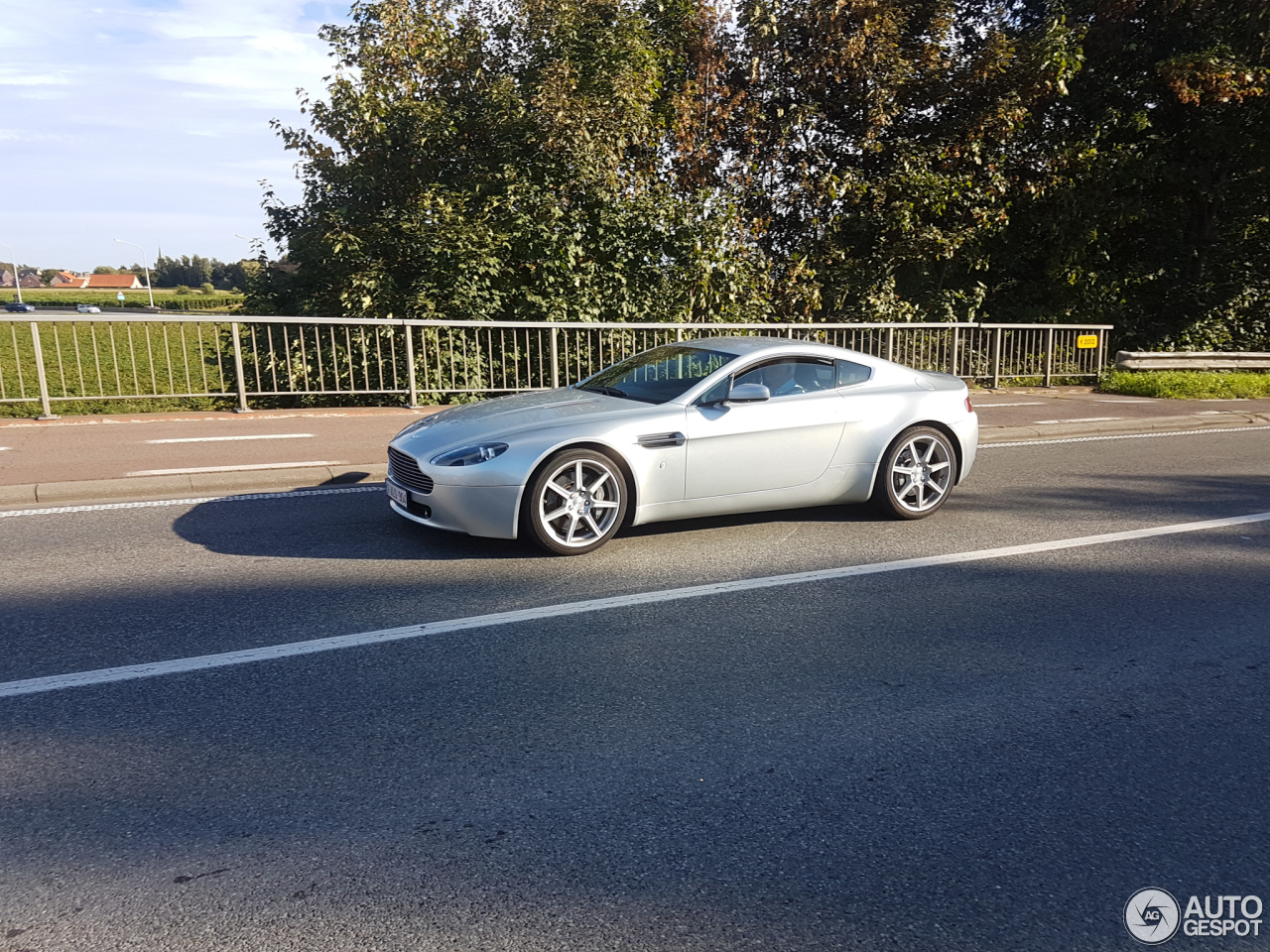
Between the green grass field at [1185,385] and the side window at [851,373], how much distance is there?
1174cm

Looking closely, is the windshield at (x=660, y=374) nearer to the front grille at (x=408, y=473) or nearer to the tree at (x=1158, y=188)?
the front grille at (x=408, y=473)

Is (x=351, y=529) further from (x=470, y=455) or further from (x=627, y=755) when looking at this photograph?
(x=627, y=755)

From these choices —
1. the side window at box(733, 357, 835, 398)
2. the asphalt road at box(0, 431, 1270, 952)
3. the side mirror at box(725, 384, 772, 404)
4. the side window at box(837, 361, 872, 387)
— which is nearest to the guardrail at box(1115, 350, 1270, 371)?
the side window at box(837, 361, 872, 387)

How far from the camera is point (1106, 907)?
8.41 feet

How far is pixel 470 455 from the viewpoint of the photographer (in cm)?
571

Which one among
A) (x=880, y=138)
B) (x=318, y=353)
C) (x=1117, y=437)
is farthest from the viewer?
(x=880, y=138)

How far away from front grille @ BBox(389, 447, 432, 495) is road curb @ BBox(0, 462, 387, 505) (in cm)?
216

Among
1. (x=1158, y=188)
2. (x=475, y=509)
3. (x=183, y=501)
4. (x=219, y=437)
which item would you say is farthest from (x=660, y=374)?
(x=1158, y=188)

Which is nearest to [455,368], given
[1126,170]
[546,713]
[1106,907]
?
[546,713]

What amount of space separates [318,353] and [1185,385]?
568 inches

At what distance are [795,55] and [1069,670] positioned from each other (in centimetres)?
1828

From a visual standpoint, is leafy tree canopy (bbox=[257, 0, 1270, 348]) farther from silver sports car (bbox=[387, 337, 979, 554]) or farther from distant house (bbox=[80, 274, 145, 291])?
distant house (bbox=[80, 274, 145, 291])

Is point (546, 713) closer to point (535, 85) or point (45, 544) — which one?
point (45, 544)

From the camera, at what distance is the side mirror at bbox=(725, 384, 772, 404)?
20.8 ft
